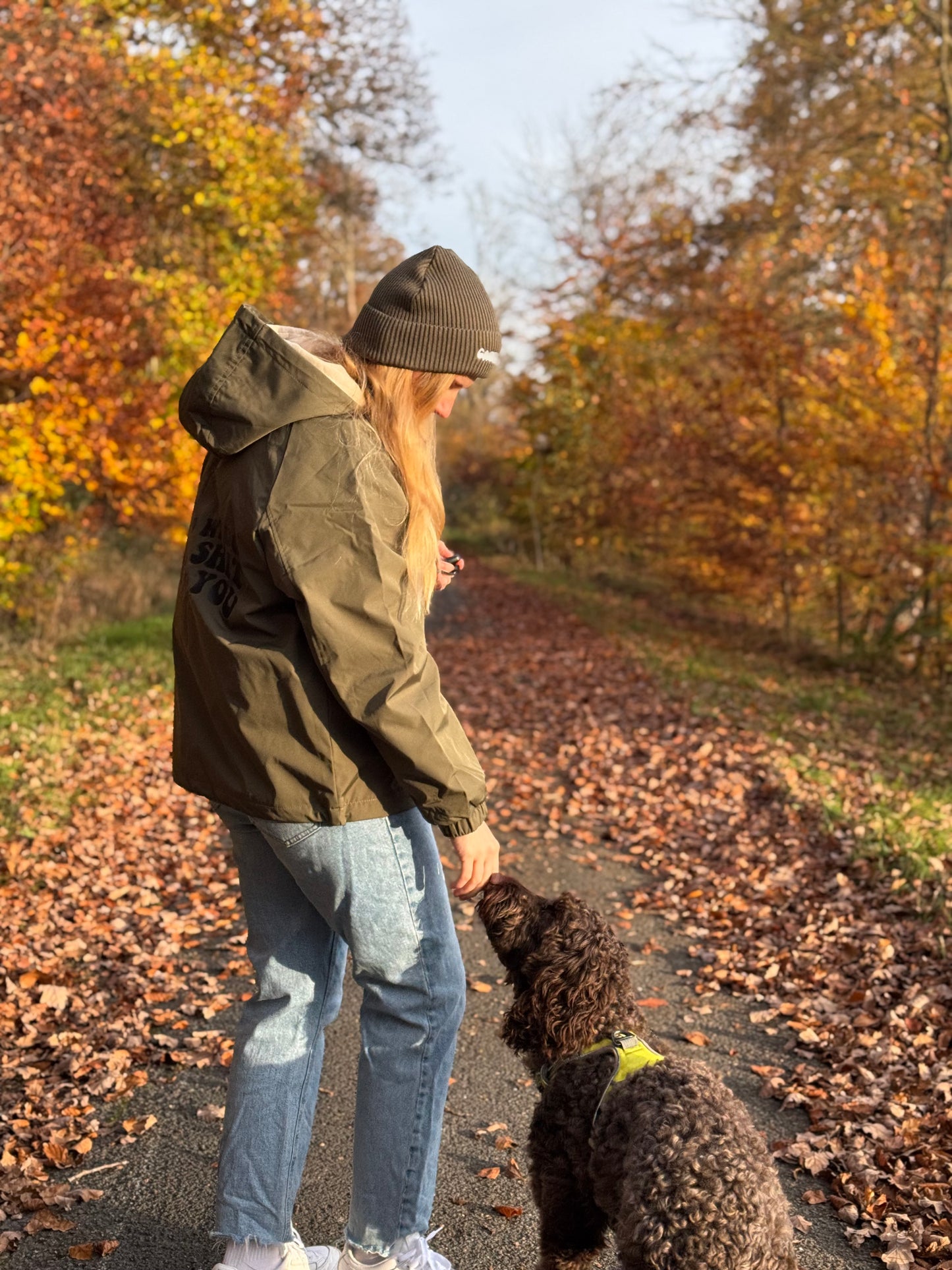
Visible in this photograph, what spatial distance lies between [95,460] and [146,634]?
6.85 ft

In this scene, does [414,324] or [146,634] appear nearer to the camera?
[414,324]

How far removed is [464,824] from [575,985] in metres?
0.67

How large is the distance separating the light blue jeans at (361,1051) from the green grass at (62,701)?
4026 millimetres

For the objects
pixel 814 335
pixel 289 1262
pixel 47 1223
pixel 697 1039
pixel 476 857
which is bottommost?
pixel 47 1223

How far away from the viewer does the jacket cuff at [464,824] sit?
2.20 metres

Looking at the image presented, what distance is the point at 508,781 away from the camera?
7.97m

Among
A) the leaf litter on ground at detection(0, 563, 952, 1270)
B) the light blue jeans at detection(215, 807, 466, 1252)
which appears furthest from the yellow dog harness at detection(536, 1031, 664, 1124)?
the leaf litter on ground at detection(0, 563, 952, 1270)

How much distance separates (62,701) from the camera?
8.51 m

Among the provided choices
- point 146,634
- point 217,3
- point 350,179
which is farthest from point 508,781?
point 350,179

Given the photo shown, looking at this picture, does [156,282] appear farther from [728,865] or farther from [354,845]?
[354,845]

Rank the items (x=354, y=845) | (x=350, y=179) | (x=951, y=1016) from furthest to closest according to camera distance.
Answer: (x=350, y=179), (x=951, y=1016), (x=354, y=845)

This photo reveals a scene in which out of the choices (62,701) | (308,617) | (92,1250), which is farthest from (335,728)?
(62,701)

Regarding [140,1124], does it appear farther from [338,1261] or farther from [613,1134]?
[613,1134]

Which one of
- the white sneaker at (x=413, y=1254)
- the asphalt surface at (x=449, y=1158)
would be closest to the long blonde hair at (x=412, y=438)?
the white sneaker at (x=413, y=1254)
